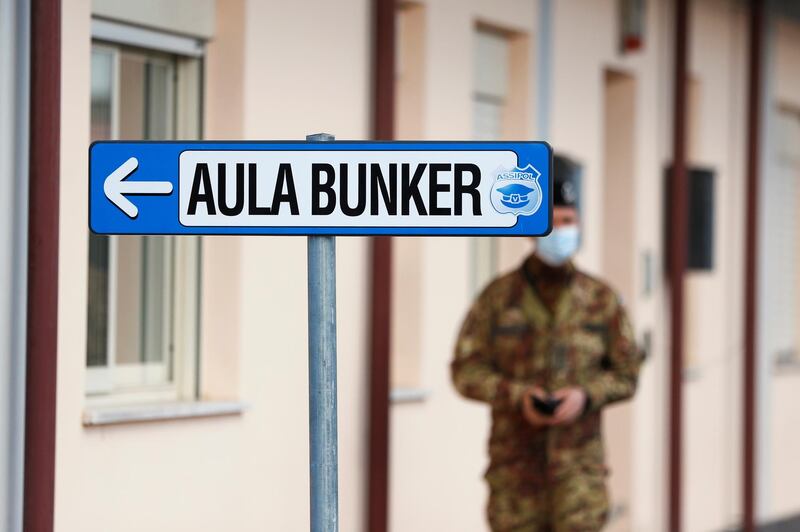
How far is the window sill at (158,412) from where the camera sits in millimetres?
5543

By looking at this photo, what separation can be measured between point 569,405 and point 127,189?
10.2 ft

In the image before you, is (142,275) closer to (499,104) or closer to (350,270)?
(350,270)

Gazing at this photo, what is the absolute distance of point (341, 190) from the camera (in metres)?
3.15

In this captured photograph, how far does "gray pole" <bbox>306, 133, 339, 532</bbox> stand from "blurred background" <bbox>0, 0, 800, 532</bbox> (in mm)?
2344

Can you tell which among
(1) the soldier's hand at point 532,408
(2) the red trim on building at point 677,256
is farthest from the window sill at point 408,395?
(2) the red trim on building at point 677,256

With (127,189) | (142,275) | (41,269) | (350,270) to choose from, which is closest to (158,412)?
(142,275)

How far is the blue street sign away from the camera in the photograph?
314 cm

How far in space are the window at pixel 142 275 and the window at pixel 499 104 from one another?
2361mm

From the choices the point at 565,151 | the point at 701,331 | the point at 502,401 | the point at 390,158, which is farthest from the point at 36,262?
the point at 701,331

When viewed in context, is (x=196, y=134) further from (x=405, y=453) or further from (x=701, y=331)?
(x=701, y=331)

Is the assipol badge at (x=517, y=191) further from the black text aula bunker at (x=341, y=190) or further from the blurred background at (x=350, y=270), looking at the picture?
the blurred background at (x=350, y=270)

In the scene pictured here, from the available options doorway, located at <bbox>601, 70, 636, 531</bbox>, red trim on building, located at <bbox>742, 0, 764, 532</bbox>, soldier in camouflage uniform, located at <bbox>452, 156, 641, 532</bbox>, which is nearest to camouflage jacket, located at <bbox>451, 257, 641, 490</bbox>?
soldier in camouflage uniform, located at <bbox>452, 156, 641, 532</bbox>

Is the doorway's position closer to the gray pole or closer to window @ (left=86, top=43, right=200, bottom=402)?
window @ (left=86, top=43, right=200, bottom=402)

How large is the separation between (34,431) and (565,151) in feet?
14.9
